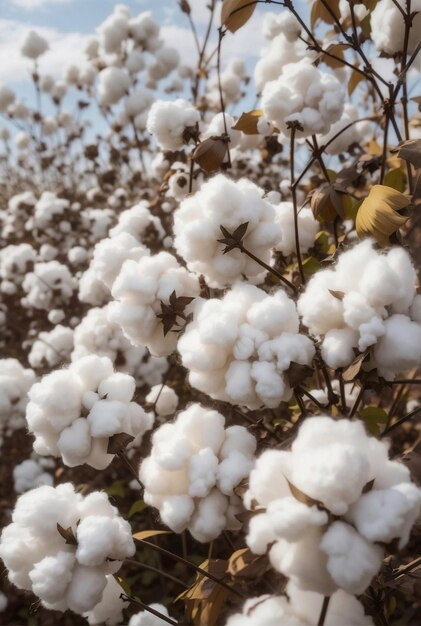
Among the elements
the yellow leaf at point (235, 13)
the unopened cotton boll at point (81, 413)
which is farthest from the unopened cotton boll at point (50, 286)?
the unopened cotton boll at point (81, 413)

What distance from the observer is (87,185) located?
761cm

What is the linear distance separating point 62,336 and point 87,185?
16.9 feet

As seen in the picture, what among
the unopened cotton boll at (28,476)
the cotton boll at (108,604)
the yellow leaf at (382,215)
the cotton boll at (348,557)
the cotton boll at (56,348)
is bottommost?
the cotton boll at (108,604)

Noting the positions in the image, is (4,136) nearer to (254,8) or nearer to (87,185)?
(87,185)

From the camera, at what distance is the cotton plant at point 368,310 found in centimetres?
84

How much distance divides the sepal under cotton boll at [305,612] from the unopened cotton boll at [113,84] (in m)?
3.83

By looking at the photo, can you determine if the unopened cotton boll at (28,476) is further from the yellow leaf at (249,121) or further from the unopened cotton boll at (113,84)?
the unopened cotton boll at (113,84)

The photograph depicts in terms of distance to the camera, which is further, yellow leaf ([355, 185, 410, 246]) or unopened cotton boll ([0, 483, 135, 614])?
yellow leaf ([355, 185, 410, 246])

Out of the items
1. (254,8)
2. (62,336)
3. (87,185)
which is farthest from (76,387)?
(87,185)

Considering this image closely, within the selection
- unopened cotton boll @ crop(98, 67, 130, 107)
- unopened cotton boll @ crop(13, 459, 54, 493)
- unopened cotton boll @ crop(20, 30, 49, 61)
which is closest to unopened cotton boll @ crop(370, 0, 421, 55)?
unopened cotton boll @ crop(13, 459, 54, 493)

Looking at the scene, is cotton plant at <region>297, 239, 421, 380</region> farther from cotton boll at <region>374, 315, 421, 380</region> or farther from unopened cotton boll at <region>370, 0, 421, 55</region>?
unopened cotton boll at <region>370, 0, 421, 55</region>

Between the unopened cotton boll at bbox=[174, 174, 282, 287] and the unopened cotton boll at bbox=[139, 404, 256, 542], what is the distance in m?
0.28

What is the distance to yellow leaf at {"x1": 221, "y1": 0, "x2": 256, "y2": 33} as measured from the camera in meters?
1.32

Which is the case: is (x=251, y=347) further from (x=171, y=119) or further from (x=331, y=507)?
(x=171, y=119)
